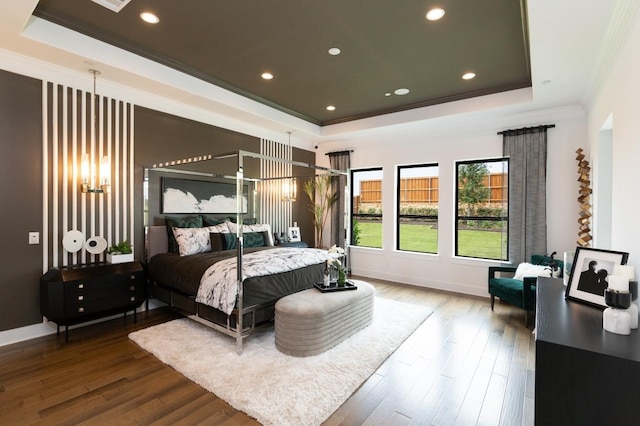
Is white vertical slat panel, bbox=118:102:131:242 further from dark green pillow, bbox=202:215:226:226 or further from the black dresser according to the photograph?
dark green pillow, bbox=202:215:226:226

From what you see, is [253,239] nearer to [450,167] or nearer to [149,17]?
[149,17]

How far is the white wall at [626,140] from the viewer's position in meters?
1.99

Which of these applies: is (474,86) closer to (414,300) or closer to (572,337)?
(414,300)

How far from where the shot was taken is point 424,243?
6.12 meters

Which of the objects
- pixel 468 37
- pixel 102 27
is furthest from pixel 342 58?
pixel 102 27

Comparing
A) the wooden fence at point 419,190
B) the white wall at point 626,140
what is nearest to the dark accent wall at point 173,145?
the wooden fence at point 419,190

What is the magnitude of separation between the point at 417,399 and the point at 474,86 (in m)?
4.15

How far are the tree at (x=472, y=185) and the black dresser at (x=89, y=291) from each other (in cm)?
528

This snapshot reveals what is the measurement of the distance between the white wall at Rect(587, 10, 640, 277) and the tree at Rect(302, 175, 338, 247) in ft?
15.6

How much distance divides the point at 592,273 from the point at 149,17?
13.5ft

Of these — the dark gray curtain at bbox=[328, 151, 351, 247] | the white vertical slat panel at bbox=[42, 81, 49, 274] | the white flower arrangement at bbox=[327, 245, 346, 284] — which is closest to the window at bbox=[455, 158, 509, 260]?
the dark gray curtain at bbox=[328, 151, 351, 247]

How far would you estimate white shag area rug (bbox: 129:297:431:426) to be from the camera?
2303 millimetres

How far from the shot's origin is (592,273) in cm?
196

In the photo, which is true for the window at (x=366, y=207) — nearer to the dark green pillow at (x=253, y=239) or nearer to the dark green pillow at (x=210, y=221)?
the dark green pillow at (x=253, y=239)
